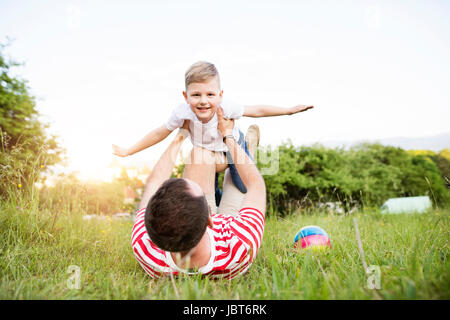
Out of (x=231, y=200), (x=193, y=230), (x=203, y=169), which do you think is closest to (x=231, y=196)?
(x=231, y=200)

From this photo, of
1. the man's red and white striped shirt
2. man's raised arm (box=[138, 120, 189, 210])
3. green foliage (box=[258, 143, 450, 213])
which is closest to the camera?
the man's red and white striped shirt

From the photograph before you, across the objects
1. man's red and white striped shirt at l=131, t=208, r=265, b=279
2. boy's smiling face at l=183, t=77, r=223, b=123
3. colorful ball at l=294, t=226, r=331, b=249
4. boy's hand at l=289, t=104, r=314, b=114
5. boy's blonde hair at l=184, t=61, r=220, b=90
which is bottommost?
colorful ball at l=294, t=226, r=331, b=249

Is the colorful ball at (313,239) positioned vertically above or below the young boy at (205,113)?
below

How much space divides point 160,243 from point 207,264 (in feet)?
1.32

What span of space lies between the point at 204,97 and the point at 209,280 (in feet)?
6.12

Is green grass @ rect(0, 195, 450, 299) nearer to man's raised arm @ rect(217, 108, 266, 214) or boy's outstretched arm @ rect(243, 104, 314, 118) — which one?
man's raised arm @ rect(217, 108, 266, 214)

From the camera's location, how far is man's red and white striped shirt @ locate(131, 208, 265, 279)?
1.83 meters

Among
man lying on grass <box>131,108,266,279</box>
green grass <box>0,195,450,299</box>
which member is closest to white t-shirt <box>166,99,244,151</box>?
man lying on grass <box>131,108,266,279</box>

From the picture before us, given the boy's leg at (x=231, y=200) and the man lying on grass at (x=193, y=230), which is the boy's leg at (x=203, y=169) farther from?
the man lying on grass at (x=193, y=230)

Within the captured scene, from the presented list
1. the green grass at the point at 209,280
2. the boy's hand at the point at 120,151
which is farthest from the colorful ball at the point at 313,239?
the boy's hand at the point at 120,151

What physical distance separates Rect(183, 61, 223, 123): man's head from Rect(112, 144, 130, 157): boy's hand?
0.90m

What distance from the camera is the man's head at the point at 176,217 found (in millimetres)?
1521

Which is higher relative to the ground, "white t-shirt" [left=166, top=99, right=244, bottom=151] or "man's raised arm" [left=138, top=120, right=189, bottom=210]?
"white t-shirt" [left=166, top=99, right=244, bottom=151]
